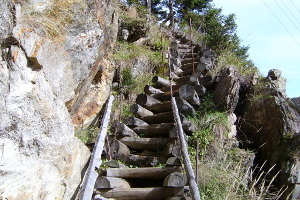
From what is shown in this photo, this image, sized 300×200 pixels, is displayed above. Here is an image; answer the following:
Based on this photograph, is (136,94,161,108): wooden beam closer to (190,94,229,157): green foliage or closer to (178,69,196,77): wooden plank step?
(190,94,229,157): green foliage

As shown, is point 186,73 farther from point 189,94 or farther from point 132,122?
point 132,122

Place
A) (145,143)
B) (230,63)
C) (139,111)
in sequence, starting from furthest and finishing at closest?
(230,63), (139,111), (145,143)

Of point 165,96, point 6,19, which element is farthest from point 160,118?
point 6,19

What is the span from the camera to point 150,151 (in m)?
5.85

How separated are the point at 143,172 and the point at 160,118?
5.55 feet

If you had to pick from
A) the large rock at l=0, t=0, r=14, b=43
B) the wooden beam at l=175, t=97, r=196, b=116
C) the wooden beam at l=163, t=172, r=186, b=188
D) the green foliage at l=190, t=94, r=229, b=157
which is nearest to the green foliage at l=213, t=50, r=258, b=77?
the green foliage at l=190, t=94, r=229, b=157

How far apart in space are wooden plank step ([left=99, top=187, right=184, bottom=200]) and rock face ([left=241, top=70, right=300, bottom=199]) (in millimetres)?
2082

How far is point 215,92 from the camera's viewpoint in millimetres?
7410

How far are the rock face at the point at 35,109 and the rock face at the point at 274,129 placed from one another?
11.1 ft

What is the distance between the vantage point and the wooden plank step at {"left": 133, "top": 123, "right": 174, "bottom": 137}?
5.97m

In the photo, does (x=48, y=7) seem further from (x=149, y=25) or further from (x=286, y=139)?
(x=149, y=25)

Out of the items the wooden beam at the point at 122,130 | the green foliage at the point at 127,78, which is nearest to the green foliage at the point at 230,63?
the green foliage at the point at 127,78

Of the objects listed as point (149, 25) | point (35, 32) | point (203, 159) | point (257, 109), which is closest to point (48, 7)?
point (35, 32)

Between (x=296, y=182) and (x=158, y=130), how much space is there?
Answer: 8.10 ft
